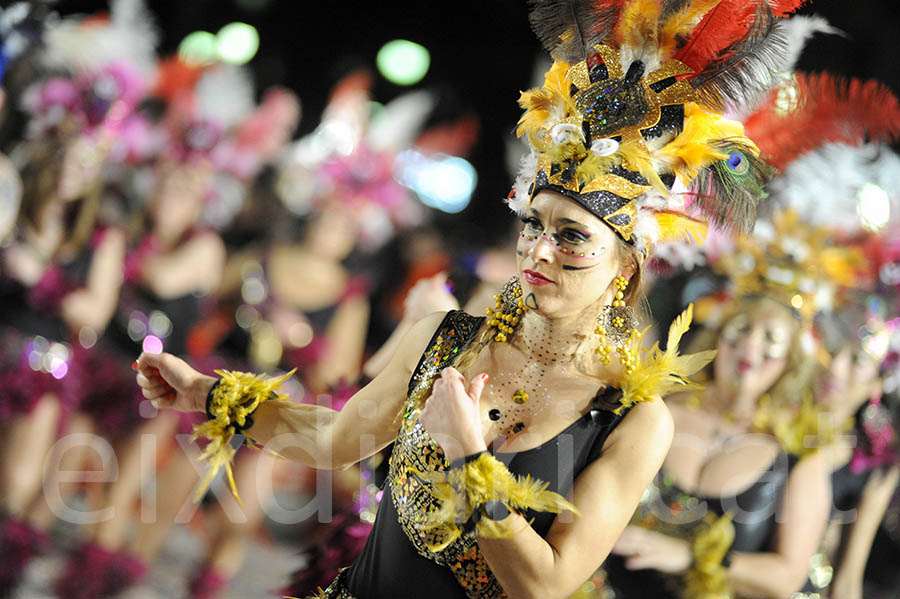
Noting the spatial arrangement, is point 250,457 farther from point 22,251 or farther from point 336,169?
point 336,169

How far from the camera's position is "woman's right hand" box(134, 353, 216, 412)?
6.92 ft

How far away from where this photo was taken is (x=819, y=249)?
400cm

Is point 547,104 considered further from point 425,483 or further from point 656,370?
point 425,483

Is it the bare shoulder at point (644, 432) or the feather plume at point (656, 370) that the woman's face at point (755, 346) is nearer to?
the feather plume at point (656, 370)

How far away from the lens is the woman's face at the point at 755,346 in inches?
147

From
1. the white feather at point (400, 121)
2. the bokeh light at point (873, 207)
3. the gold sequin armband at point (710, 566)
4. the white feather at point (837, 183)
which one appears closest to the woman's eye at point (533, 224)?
the gold sequin armband at point (710, 566)

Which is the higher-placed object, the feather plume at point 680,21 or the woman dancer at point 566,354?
the feather plume at point 680,21

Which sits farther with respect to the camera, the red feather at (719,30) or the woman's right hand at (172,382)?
the woman's right hand at (172,382)

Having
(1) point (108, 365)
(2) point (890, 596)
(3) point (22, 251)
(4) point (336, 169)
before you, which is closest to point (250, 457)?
(1) point (108, 365)

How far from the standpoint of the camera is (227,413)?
205 centimetres

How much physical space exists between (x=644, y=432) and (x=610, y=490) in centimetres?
14

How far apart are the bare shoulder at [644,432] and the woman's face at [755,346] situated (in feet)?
6.85

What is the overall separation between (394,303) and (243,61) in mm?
2010

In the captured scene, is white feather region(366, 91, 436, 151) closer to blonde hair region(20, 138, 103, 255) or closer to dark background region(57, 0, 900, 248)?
dark background region(57, 0, 900, 248)
